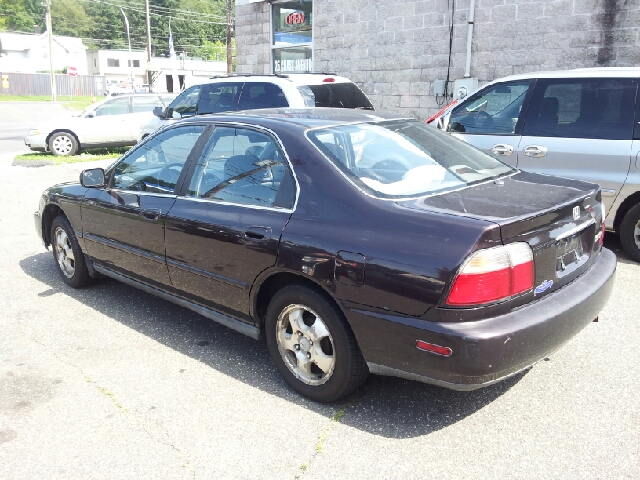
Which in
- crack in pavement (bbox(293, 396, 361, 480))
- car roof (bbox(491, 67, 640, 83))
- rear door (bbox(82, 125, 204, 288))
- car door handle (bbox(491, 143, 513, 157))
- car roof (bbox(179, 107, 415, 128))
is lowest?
crack in pavement (bbox(293, 396, 361, 480))

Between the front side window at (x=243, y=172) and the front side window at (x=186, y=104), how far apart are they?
19.9 feet

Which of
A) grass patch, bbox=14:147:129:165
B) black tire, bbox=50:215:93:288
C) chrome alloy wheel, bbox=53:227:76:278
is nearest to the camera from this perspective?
black tire, bbox=50:215:93:288

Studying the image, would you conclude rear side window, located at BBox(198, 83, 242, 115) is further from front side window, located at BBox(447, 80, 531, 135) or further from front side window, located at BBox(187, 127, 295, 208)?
front side window, located at BBox(187, 127, 295, 208)

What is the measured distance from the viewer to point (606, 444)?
2.91m

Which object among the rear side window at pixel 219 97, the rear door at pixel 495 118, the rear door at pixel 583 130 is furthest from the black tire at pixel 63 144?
the rear door at pixel 583 130

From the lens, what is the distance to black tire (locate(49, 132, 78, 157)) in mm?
14969

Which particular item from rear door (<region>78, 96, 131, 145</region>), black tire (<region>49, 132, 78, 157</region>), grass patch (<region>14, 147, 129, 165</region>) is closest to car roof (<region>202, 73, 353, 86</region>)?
grass patch (<region>14, 147, 129, 165</region>)

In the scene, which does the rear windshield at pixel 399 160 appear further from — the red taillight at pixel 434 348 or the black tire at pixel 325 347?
the red taillight at pixel 434 348

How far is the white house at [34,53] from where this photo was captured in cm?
8106

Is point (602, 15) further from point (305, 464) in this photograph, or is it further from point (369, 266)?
point (305, 464)

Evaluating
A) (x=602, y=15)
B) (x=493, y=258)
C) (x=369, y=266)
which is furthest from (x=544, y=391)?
(x=602, y=15)

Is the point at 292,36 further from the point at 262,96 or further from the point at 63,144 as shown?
the point at 262,96

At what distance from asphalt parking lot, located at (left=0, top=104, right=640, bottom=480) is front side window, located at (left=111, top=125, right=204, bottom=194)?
106 centimetres

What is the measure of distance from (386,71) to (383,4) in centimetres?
131
